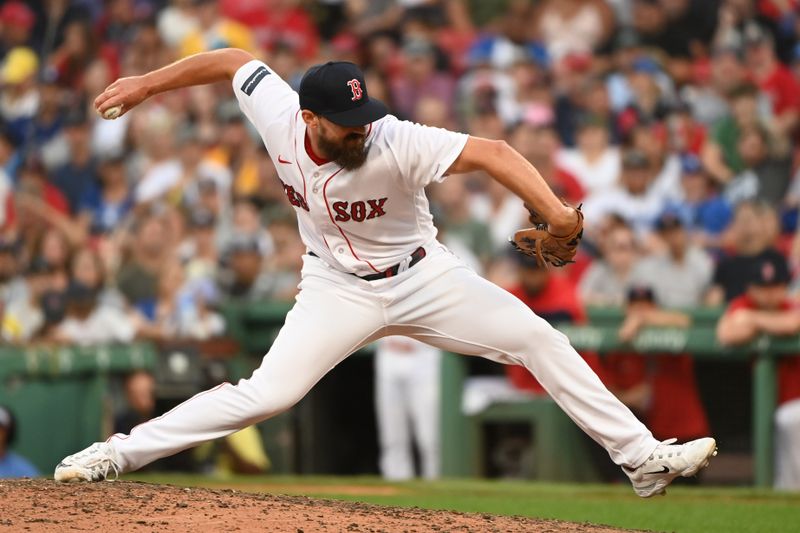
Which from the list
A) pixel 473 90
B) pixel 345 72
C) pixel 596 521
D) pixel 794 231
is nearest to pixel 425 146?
pixel 345 72

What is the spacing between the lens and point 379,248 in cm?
516

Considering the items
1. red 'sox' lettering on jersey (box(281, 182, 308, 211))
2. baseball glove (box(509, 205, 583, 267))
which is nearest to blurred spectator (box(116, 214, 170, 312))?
red 'sox' lettering on jersey (box(281, 182, 308, 211))

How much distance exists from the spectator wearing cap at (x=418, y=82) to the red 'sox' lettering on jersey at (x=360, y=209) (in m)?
6.74

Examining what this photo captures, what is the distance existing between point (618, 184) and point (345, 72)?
223 inches

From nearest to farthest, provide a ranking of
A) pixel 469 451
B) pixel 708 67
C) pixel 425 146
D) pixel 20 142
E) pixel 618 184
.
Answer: pixel 425 146 → pixel 469 451 → pixel 618 184 → pixel 708 67 → pixel 20 142

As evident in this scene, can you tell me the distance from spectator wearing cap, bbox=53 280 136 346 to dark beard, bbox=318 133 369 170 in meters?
5.13

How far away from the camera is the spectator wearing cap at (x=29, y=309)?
10359 mm

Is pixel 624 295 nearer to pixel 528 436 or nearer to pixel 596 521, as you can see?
pixel 528 436

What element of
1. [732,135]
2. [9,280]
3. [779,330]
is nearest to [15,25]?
[9,280]

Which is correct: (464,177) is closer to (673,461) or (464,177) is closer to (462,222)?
(462,222)

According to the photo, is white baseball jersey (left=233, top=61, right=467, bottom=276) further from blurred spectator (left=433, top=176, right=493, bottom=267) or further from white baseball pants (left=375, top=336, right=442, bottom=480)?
blurred spectator (left=433, top=176, right=493, bottom=267)

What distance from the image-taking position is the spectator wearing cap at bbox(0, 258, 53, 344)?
10359 millimetres

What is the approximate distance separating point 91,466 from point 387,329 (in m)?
1.24

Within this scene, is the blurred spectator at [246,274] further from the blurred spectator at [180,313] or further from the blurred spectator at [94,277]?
the blurred spectator at [94,277]
